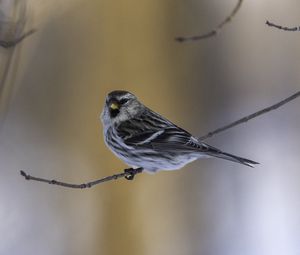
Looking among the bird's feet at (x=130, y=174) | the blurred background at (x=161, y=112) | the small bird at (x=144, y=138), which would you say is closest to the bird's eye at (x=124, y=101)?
the small bird at (x=144, y=138)

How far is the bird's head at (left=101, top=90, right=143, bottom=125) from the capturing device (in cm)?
116

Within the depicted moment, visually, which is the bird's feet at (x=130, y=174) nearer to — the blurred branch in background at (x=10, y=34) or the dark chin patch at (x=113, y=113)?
the dark chin patch at (x=113, y=113)

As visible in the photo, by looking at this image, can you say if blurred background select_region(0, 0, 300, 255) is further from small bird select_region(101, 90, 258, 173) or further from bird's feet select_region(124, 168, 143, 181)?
bird's feet select_region(124, 168, 143, 181)

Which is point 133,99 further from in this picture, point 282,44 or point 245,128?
point 282,44

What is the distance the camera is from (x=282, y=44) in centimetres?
233

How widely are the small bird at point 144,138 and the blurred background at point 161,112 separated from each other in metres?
0.41

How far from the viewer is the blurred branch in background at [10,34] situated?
1.34 metres

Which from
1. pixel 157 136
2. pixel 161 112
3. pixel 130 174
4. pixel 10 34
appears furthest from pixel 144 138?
pixel 161 112

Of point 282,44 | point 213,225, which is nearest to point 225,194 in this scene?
point 213,225

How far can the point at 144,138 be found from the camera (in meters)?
1.26

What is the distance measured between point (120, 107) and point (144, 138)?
88 mm

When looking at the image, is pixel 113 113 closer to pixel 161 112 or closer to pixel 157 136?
pixel 157 136

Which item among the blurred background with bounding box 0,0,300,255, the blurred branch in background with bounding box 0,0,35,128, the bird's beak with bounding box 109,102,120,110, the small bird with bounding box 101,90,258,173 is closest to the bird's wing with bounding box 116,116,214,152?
the small bird with bounding box 101,90,258,173

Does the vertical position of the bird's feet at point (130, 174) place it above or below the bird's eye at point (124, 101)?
below
